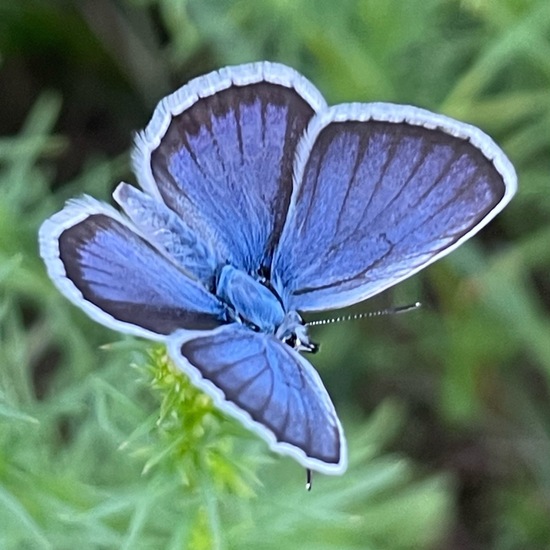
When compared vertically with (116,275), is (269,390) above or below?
below

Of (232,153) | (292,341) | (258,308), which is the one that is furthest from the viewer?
(232,153)

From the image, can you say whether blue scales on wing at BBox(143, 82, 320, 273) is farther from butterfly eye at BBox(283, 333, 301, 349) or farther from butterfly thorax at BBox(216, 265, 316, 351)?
butterfly eye at BBox(283, 333, 301, 349)

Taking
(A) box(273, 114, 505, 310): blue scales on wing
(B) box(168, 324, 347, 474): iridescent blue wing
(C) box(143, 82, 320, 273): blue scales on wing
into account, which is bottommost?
(B) box(168, 324, 347, 474): iridescent blue wing

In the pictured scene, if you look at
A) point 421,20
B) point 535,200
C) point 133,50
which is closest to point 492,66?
point 421,20

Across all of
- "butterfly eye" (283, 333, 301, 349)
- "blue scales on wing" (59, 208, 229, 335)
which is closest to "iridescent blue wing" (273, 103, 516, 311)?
"butterfly eye" (283, 333, 301, 349)

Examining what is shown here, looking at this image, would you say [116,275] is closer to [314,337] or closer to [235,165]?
[235,165]

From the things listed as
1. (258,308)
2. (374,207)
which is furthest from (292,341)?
(374,207)

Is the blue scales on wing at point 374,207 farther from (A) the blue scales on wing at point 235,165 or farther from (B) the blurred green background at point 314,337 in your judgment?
(B) the blurred green background at point 314,337
